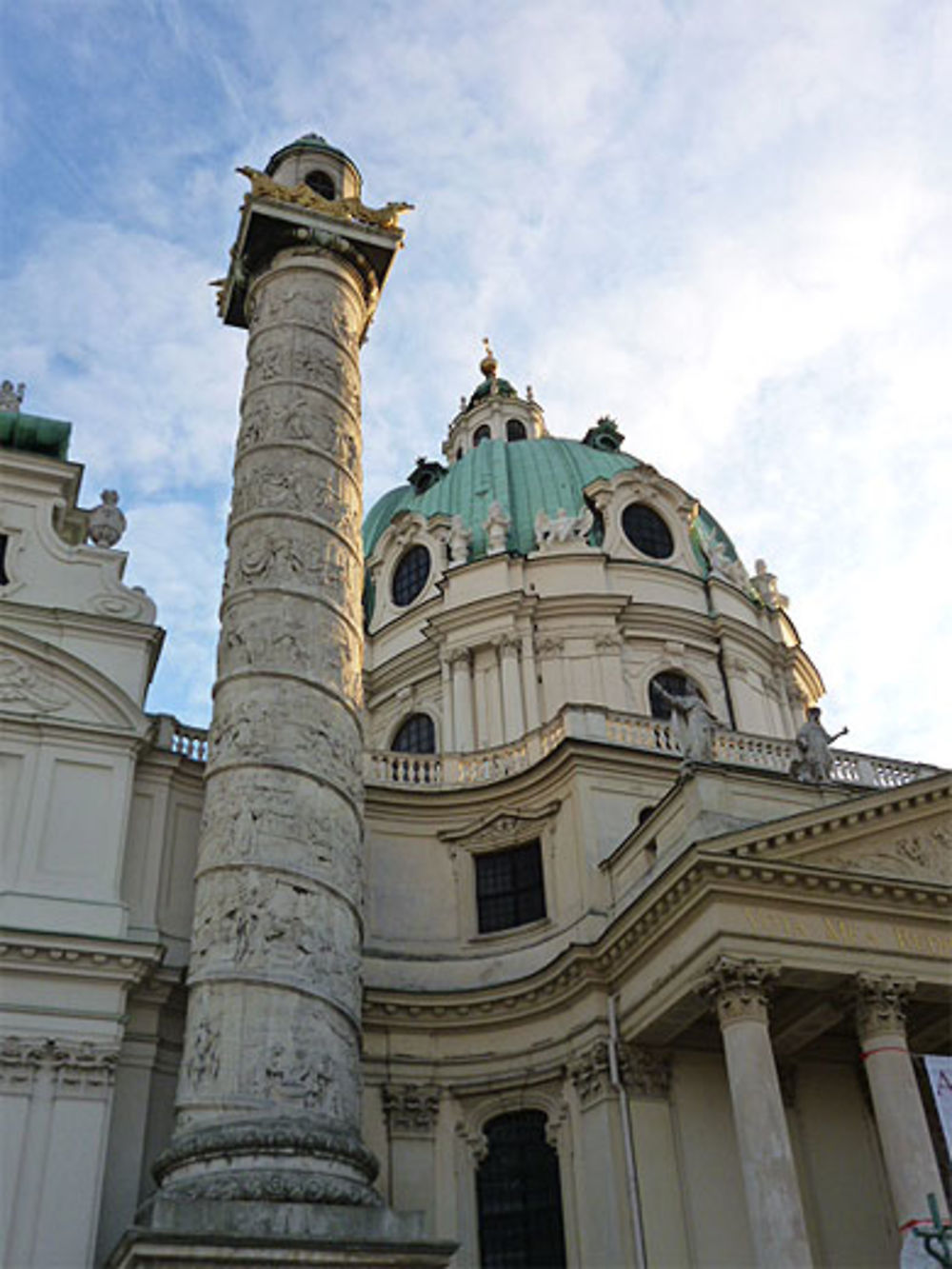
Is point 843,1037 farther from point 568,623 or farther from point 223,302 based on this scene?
point 223,302

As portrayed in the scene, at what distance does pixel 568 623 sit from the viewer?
2831 cm

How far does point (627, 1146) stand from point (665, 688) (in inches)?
493

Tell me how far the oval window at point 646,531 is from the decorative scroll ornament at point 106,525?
13.2 m

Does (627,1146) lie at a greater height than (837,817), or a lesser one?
lesser

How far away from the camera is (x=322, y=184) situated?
64.9 feet

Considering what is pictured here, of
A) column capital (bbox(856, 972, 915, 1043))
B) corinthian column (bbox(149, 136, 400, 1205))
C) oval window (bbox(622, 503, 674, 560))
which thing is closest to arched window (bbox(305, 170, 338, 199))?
corinthian column (bbox(149, 136, 400, 1205))

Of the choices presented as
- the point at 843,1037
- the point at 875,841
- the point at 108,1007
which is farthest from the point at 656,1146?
the point at 108,1007

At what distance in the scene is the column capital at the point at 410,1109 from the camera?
60.7 feet

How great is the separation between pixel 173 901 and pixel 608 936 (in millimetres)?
6231

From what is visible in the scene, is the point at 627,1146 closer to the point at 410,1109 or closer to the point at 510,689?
the point at 410,1109

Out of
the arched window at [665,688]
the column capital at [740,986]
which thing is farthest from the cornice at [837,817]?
the arched window at [665,688]

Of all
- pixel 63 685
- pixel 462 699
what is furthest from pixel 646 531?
pixel 63 685

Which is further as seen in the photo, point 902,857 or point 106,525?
point 106,525

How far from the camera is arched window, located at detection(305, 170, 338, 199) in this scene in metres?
19.7
